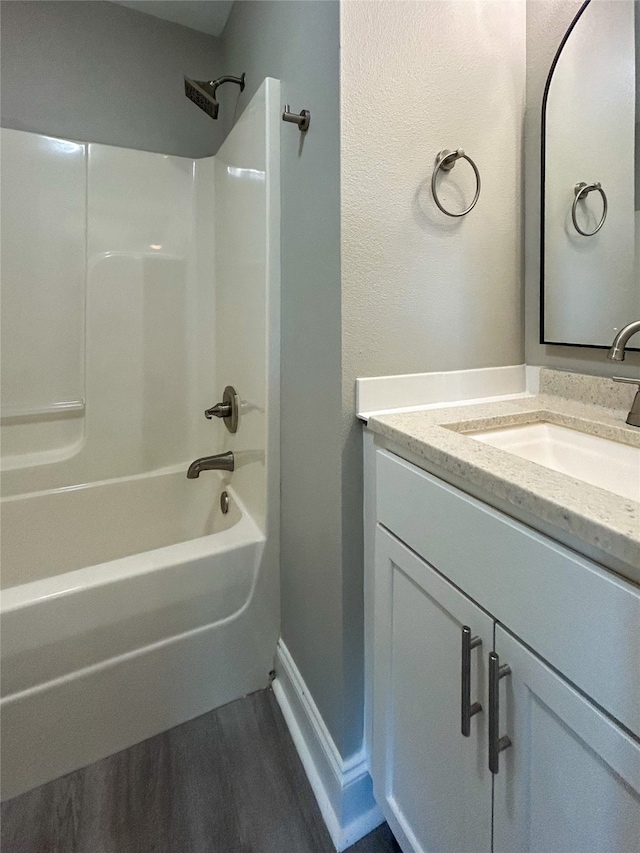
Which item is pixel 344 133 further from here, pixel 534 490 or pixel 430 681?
pixel 430 681

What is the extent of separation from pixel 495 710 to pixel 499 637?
10 centimetres

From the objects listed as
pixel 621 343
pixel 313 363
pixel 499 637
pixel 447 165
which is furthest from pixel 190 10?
pixel 499 637

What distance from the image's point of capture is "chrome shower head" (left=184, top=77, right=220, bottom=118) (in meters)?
1.51

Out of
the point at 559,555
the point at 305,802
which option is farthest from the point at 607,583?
the point at 305,802

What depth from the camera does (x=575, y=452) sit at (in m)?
0.94

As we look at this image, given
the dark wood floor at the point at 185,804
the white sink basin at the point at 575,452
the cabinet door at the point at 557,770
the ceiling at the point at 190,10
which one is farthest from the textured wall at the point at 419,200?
the ceiling at the point at 190,10

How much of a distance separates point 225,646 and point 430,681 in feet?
2.53

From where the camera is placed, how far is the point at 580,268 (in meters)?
1.08

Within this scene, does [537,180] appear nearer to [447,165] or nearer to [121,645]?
[447,165]

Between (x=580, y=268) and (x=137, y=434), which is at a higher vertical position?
(x=580, y=268)

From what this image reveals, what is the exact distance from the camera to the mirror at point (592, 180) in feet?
3.11

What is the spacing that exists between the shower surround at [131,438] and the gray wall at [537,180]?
0.68 metres

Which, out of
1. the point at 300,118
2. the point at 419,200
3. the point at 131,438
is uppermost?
the point at 300,118

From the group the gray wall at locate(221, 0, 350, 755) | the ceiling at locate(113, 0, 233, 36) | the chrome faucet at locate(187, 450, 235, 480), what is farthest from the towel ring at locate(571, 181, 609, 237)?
the ceiling at locate(113, 0, 233, 36)
